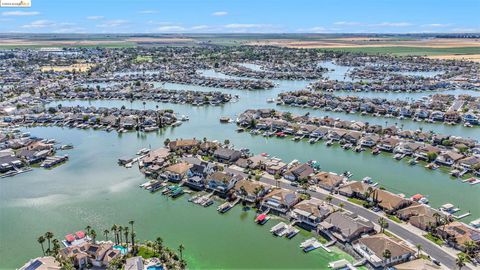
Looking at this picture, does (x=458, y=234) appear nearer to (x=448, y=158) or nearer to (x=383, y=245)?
(x=383, y=245)

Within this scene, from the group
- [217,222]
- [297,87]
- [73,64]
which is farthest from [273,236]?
[73,64]

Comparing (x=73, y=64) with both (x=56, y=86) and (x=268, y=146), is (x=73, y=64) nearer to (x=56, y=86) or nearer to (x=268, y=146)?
(x=56, y=86)

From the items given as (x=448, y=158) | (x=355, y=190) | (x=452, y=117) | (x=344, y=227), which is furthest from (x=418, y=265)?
(x=452, y=117)

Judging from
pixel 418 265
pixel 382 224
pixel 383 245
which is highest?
pixel 382 224

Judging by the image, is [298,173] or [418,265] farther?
[298,173]

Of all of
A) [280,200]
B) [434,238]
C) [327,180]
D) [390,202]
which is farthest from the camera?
[327,180]

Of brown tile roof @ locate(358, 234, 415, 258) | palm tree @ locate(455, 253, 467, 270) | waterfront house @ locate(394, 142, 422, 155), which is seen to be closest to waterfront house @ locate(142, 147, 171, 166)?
brown tile roof @ locate(358, 234, 415, 258)

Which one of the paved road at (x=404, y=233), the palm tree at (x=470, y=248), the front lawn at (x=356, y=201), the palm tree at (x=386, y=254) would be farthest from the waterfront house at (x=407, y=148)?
the palm tree at (x=386, y=254)
